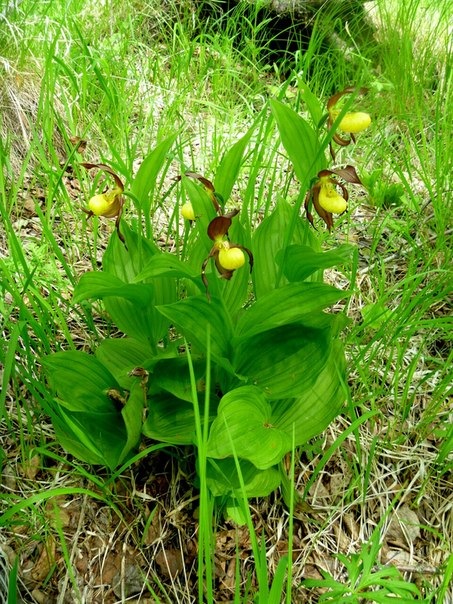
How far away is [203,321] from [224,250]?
6.6 inches

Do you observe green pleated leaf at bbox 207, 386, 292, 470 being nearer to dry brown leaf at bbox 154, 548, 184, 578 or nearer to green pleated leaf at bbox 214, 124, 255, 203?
dry brown leaf at bbox 154, 548, 184, 578

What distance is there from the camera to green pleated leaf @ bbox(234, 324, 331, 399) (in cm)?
114

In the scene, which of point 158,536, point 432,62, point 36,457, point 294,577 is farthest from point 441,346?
point 432,62

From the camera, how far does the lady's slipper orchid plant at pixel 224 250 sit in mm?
1017

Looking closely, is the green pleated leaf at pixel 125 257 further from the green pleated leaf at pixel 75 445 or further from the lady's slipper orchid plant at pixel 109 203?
the green pleated leaf at pixel 75 445

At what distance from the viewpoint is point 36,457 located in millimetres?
1261

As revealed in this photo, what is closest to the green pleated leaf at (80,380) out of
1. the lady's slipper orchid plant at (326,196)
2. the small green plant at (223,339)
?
the small green plant at (223,339)

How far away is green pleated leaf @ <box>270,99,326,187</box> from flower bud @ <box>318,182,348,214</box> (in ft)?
0.14

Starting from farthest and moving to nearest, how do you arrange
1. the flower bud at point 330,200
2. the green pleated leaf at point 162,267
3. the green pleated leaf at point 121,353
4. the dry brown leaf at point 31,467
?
the green pleated leaf at point 121,353 < the dry brown leaf at point 31,467 < the flower bud at point 330,200 < the green pleated leaf at point 162,267

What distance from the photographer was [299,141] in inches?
43.5

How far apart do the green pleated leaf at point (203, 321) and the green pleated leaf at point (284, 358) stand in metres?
0.04

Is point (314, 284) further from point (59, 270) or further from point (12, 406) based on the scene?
point (59, 270)

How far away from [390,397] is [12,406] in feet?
3.57

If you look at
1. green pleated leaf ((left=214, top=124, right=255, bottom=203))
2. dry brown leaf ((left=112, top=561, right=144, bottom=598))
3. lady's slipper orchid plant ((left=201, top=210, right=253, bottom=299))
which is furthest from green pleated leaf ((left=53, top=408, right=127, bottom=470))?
green pleated leaf ((left=214, top=124, right=255, bottom=203))
